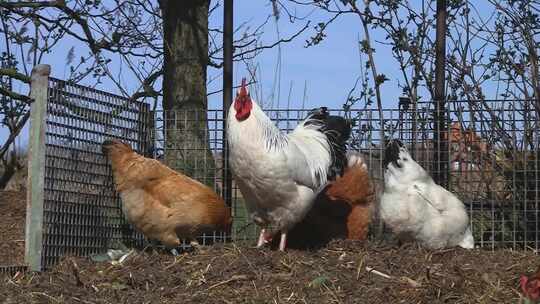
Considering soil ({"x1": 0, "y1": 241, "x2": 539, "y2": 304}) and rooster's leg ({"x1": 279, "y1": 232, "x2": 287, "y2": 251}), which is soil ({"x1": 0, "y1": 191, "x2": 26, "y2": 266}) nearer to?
soil ({"x1": 0, "y1": 241, "x2": 539, "y2": 304})

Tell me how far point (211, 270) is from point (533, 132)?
3.26 m

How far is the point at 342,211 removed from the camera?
811 cm

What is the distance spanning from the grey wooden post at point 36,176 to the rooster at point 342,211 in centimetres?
207

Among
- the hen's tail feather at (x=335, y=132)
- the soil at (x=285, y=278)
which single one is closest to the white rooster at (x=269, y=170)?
the hen's tail feather at (x=335, y=132)

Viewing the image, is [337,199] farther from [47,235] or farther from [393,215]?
[47,235]

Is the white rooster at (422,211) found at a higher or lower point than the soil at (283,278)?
higher

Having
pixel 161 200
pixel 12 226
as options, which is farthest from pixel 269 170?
pixel 12 226

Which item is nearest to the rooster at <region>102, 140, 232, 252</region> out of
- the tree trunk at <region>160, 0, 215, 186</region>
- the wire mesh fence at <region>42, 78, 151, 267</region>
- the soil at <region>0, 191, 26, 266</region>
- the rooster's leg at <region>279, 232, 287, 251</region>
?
the wire mesh fence at <region>42, 78, 151, 267</region>

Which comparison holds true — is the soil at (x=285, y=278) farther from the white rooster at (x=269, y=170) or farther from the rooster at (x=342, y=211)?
the rooster at (x=342, y=211)

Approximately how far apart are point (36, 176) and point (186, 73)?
2.19m

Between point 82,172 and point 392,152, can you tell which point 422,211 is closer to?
point 392,152

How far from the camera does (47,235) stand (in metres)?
7.38

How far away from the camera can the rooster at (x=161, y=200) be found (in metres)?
7.59

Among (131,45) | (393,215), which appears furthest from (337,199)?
(131,45)
